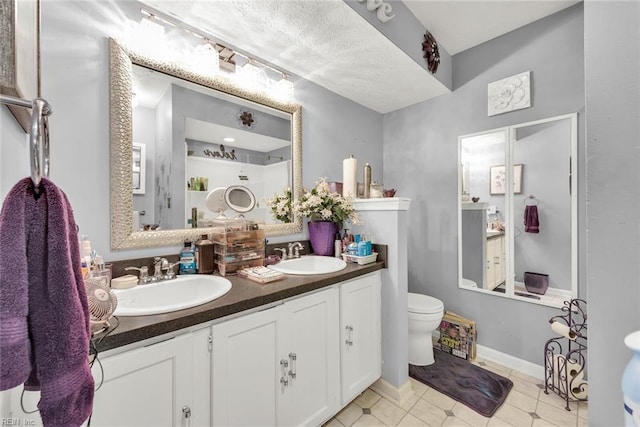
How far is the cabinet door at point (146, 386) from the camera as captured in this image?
76 centimetres

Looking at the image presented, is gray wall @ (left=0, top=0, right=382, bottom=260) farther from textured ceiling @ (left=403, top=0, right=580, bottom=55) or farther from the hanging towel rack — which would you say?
textured ceiling @ (left=403, top=0, right=580, bottom=55)

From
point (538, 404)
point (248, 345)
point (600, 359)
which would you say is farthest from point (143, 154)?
point (538, 404)

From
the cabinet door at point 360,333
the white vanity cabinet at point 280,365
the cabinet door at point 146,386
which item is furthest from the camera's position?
the cabinet door at point 360,333

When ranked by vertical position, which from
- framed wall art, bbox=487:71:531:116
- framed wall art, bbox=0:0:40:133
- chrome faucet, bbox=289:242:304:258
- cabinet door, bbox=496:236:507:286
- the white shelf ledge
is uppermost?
framed wall art, bbox=487:71:531:116

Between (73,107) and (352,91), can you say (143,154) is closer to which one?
(73,107)

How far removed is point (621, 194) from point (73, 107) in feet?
6.50

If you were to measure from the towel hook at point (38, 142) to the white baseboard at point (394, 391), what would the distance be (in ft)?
6.57

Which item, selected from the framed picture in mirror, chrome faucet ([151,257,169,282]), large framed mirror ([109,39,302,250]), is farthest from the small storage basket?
chrome faucet ([151,257,169,282])

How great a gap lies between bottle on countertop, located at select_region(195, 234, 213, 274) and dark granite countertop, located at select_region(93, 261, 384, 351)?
0.15 meters

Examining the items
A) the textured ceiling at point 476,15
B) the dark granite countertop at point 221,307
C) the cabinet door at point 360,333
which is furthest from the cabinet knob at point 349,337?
the textured ceiling at point 476,15

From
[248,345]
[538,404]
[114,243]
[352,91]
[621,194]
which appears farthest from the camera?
[352,91]

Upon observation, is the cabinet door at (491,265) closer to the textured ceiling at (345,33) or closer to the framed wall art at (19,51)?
the textured ceiling at (345,33)

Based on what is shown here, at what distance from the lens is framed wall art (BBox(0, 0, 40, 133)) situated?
1.75ft

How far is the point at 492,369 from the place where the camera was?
200cm
